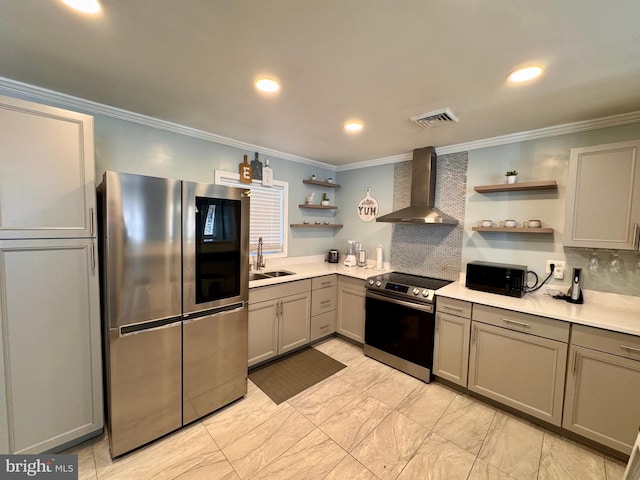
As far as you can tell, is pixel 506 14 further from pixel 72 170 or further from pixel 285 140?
pixel 72 170

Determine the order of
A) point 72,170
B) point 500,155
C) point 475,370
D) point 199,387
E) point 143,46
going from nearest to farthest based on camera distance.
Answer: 1. point 143,46
2. point 72,170
3. point 199,387
4. point 475,370
5. point 500,155

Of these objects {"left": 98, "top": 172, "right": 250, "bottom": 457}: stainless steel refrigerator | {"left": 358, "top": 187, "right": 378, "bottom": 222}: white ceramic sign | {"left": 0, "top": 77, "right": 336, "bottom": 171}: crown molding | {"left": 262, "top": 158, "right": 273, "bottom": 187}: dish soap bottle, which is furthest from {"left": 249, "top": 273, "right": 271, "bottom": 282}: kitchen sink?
{"left": 358, "top": 187, "right": 378, "bottom": 222}: white ceramic sign

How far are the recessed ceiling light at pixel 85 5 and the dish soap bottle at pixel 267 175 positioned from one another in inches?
80.9

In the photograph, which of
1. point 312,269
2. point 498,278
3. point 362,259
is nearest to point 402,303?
point 498,278

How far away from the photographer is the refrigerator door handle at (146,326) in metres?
1.57

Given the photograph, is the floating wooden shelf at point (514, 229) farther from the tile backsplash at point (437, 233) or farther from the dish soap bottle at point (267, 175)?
the dish soap bottle at point (267, 175)

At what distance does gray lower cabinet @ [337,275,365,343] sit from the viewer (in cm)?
305

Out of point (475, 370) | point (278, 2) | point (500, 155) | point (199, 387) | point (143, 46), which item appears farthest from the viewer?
point (500, 155)

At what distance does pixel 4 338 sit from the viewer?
140cm

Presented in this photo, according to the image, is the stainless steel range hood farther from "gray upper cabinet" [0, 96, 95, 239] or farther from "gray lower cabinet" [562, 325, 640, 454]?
"gray upper cabinet" [0, 96, 95, 239]

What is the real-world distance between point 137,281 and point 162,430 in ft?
3.46

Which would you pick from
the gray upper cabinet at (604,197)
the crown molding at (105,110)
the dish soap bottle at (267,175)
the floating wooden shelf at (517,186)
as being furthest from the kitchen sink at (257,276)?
the gray upper cabinet at (604,197)

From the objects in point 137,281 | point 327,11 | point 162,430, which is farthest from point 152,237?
point 327,11

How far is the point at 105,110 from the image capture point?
2043 millimetres
